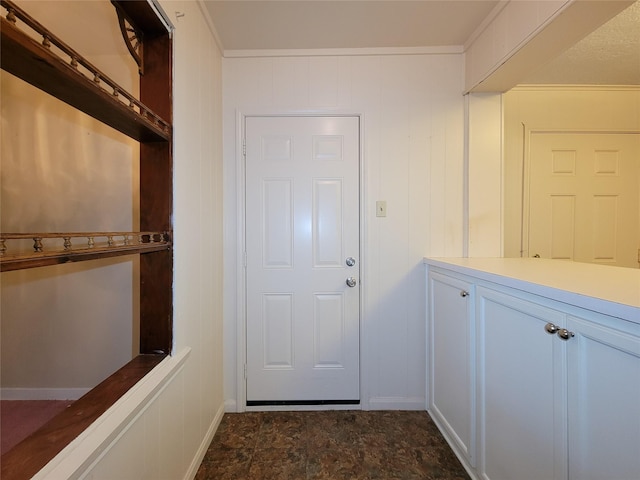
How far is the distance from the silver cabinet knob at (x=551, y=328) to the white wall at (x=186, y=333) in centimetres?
129

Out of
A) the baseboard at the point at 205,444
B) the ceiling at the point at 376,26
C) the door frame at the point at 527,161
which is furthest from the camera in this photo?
the door frame at the point at 527,161

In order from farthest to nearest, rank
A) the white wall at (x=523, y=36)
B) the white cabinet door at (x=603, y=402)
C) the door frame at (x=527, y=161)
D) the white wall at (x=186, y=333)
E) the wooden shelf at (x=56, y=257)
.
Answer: the door frame at (x=527, y=161), the white wall at (x=523, y=36), the white wall at (x=186, y=333), the white cabinet door at (x=603, y=402), the wooden shelf at (x=56, y=257)

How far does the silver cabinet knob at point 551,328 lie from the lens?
2.65ft

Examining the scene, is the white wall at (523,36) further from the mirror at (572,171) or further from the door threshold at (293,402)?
the door threshold at (293,402)

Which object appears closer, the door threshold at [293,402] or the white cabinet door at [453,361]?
the white cabinet door at [453,361]

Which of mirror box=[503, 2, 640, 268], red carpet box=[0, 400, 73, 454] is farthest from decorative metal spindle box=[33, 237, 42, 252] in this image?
mirror box=[503, 2, 640, 268]

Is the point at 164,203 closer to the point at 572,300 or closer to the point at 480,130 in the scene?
the point at 572,300

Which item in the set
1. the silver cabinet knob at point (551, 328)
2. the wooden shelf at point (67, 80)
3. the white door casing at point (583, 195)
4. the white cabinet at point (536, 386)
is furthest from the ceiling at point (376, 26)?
the silver cabinet knob at point (551, 328)

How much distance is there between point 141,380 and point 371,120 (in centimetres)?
180

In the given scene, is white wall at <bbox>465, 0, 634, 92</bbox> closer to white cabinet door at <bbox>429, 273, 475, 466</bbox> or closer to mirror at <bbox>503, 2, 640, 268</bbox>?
mirror at <bbox>503, 2, 640, 268</bbox>

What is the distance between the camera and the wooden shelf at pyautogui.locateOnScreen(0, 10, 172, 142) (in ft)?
1.71

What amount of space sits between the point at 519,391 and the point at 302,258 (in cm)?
125

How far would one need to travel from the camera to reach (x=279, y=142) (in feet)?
5.80

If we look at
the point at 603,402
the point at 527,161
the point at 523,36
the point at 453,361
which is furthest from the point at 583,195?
the point at 603,402
